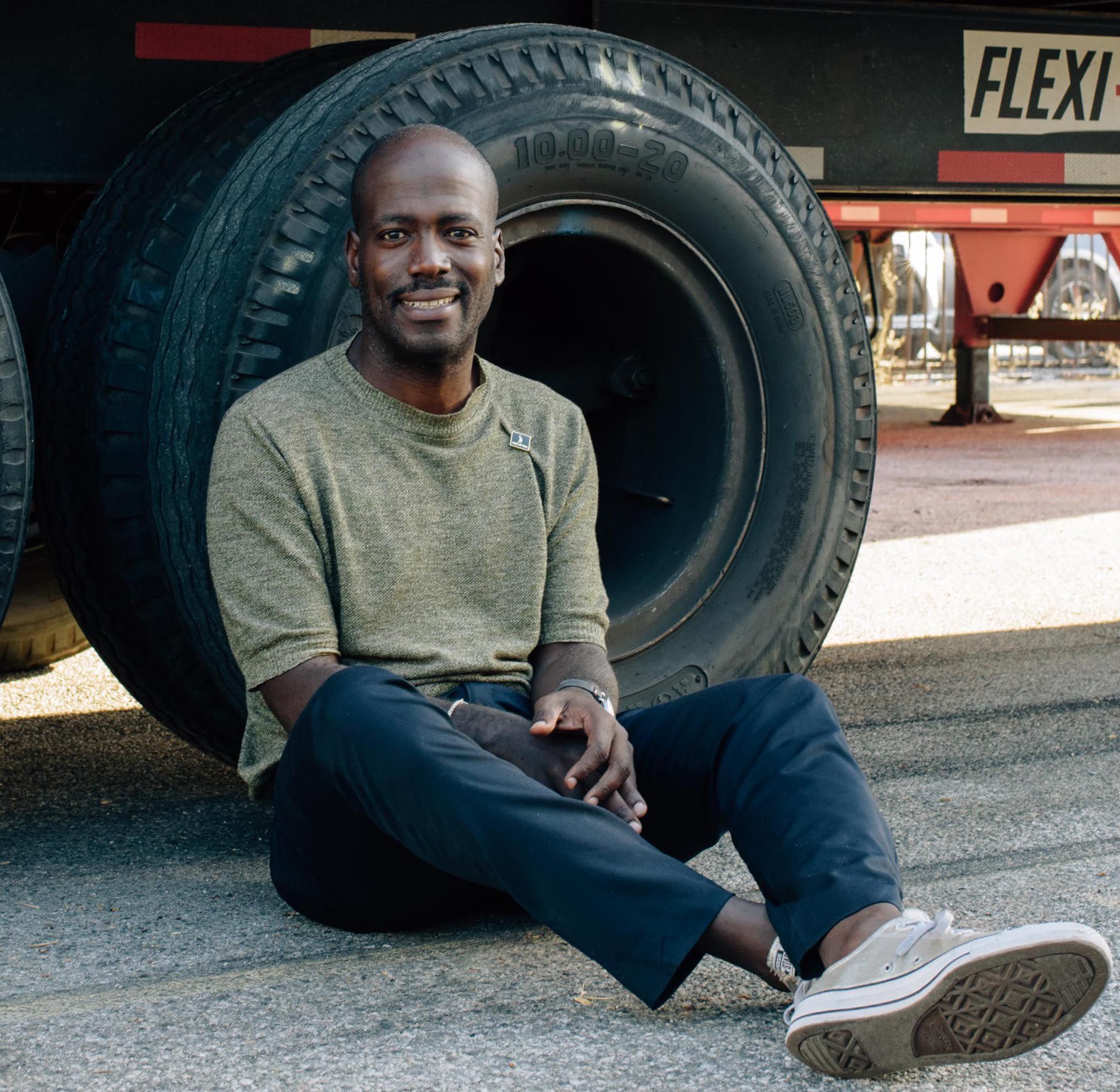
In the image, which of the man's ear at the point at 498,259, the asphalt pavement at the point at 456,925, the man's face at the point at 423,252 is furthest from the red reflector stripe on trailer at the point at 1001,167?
the man's face at the point at 423,252

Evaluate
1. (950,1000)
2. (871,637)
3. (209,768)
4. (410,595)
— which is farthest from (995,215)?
(950,1000)

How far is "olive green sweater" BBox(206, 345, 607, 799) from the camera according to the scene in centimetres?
238

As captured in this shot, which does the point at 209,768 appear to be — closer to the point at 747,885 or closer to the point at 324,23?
the point at 747,885

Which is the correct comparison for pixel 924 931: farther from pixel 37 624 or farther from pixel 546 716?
pixel 37 624

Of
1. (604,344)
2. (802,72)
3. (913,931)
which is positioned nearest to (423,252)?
(604,344)

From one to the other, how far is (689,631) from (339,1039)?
4.19 feet

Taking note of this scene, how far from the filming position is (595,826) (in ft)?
6.92

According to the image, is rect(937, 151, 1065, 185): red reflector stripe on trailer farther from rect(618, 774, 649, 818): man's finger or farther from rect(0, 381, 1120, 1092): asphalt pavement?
rect(618, 774, 649, 818): man's finger

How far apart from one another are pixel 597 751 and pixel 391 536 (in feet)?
1.43

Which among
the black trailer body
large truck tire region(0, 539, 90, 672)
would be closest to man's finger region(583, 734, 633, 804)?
the black trailer body

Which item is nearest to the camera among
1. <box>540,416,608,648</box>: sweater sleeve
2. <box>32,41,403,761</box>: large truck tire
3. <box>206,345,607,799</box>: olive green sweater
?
<box>206,345,607,799</box>: olive green sweater

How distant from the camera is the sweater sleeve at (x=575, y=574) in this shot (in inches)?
103

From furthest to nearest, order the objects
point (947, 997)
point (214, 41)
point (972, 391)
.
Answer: point (972, 391)
point (214, 41)
point (947, 997)

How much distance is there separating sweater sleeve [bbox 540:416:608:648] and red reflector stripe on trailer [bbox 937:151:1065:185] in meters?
1.74
